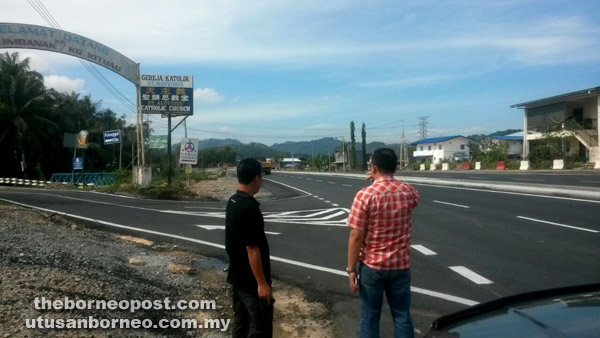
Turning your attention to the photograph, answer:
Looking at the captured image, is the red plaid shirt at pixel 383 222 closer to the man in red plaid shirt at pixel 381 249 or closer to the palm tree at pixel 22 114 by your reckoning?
the man in red plaid shirt at pixel 381 249

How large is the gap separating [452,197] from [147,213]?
12543mm

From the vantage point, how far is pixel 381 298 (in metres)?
4.11

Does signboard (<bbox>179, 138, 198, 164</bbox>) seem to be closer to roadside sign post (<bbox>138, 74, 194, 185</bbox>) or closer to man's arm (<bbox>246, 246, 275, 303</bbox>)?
roadside sign post (<bbox>138, 74, 194, 185</bbox>)

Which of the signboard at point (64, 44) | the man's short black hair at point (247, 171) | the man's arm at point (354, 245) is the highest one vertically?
the signboard at point (64, 44)

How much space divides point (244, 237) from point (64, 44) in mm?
23067

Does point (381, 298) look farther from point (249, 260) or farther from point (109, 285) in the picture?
point (109, 285)

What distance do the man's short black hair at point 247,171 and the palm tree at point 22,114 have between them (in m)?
46.2

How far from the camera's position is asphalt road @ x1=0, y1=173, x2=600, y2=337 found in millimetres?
6602

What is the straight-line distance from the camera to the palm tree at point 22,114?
44156 mm

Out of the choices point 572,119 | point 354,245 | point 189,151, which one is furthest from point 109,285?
point 572,119

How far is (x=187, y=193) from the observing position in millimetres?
24984

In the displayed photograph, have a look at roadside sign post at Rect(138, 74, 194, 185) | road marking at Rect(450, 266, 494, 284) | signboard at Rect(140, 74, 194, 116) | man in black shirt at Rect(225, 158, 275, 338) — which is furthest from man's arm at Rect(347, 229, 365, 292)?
signboard at Rect(140, 74, 194, 116)

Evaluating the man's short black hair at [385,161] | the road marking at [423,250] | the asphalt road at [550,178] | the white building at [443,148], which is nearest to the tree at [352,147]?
the white building at [443,148]

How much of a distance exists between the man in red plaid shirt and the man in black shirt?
2.43 feet
